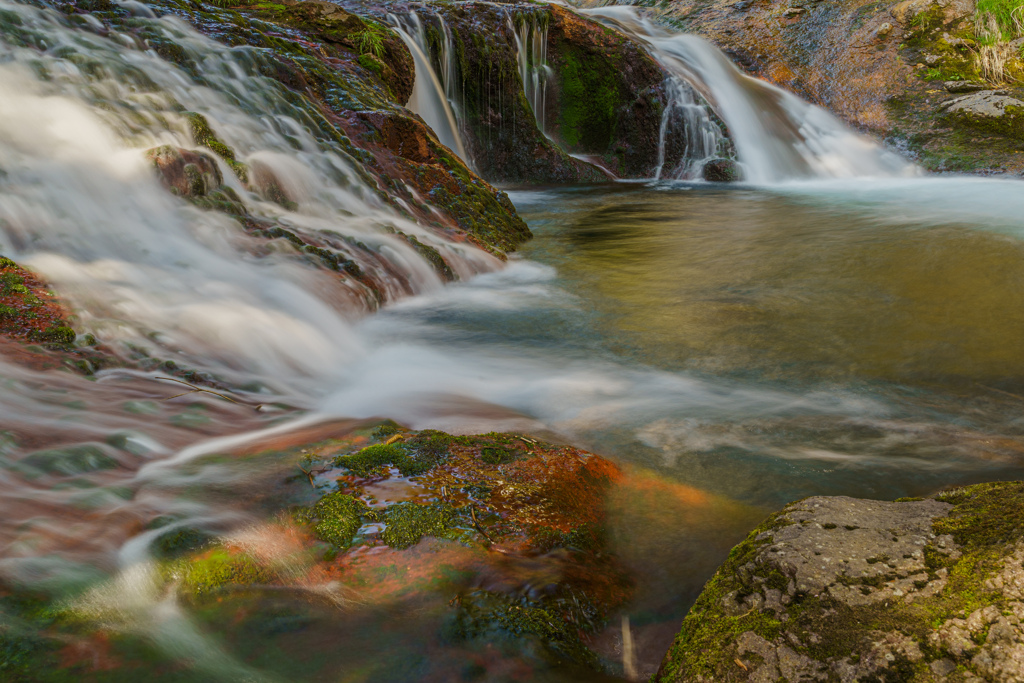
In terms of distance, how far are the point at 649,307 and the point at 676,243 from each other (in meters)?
2.35

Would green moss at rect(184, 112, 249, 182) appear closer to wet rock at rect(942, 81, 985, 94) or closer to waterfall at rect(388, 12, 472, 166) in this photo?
waterfall at rect(388, 12, 472, 166)

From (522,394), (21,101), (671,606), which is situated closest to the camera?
(671,606)

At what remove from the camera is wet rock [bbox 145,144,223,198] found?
4793 mm

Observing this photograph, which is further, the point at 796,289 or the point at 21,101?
the point at 796,289

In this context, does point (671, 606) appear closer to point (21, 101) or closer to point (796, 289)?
point (796, 289)

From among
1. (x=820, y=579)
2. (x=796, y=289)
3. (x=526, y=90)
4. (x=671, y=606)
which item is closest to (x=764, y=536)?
(x=820, y=579)

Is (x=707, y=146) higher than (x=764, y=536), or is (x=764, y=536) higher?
(x=707, y=146)

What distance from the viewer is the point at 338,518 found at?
82.2 inches

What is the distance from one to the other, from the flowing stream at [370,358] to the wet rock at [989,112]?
516cm

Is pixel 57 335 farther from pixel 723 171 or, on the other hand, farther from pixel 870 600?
pixel 723 171

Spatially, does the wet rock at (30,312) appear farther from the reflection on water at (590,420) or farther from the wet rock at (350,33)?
the wet rock at (350,33)

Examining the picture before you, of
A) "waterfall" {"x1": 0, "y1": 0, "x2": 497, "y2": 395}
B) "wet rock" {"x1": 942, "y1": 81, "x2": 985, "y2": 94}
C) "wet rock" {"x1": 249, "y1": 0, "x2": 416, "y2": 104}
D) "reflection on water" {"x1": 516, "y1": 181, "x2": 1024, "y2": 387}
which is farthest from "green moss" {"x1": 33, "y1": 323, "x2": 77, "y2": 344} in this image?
"wet rock" {"x1": 942, "y1": 81, "x2": 985, "y2": 94}

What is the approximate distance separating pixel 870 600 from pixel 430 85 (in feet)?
31.1

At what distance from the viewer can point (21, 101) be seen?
4.61 m
